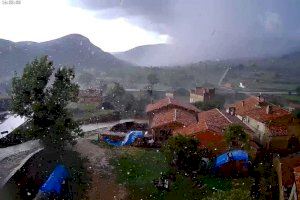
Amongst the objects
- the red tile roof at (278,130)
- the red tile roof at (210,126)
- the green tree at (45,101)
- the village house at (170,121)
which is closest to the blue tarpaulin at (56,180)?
the green tree at (45,101)

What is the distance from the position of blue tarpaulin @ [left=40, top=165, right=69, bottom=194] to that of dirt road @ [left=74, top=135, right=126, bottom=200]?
217 cm

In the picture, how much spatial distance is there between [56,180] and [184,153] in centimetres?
1039

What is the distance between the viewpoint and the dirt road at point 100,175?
87.5ft

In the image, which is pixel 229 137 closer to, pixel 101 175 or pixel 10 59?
pixel 101 175

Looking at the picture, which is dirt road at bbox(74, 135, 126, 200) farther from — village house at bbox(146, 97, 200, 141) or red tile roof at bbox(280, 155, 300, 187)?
red tile roof at bbox(280, 155, 300, 187)

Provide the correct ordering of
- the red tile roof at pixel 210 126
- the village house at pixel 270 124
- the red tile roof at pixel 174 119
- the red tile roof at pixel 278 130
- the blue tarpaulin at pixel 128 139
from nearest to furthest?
the red tile roof at pixel 210 126, the village house at pixel 270 124, the red tile roof at pixel 278 130, the blue tarpaulin at pixel 128 139, the red tile roof at pixel 174 119

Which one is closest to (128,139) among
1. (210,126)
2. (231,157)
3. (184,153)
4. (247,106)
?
(210,126)

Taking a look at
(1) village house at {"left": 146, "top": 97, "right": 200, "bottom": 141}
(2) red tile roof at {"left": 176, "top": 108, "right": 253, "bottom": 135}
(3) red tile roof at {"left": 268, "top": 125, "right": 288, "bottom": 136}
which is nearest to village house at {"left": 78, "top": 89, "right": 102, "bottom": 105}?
(1) village house at {"left": 146, "top": 97, "right": 200, "bottom": 141}

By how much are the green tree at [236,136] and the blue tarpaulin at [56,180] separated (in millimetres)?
14056

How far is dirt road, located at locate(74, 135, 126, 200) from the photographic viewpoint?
87.5 feet

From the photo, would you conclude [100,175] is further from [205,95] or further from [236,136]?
[205,95]

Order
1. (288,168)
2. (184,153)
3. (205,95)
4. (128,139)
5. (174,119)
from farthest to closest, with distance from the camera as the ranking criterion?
(205,95)
(174,119)
(128,139)
(184,153)
(288,168)

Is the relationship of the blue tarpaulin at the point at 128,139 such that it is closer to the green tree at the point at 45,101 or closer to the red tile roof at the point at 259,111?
the green tree at the point at 45,101

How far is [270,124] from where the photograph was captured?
41.5m
